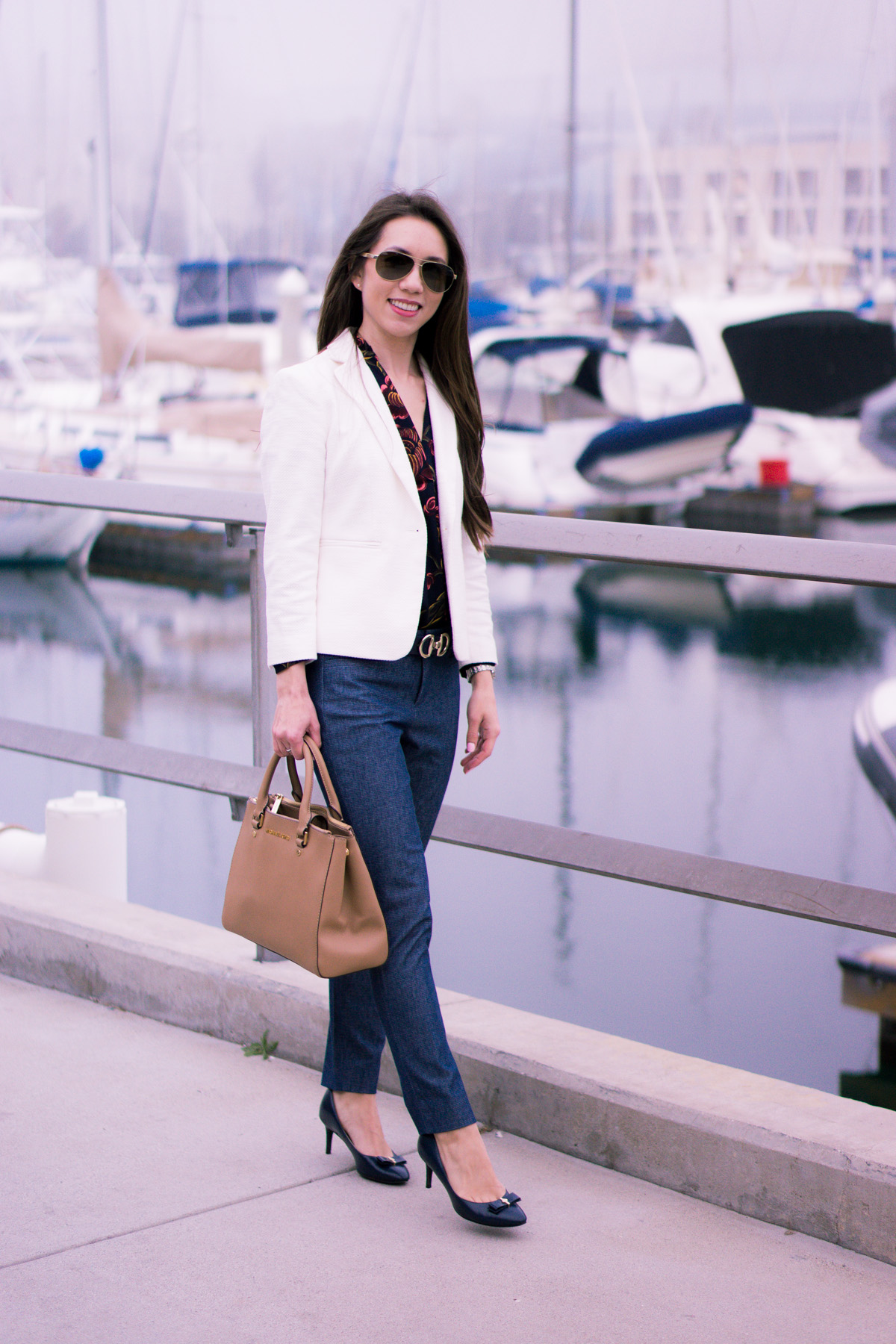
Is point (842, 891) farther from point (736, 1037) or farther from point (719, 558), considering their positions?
point (736, 1037)

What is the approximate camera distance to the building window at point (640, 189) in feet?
120

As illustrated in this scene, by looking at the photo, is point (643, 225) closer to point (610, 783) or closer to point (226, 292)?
point (226, 292)

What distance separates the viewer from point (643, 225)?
36531mm

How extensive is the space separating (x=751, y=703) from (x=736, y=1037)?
1014 centimetres

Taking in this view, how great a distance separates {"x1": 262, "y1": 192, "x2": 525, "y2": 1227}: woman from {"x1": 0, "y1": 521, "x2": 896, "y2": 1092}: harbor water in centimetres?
534

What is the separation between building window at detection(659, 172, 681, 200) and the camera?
36375 mm

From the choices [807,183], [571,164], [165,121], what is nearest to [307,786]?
[165,121]

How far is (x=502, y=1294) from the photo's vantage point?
99.3 inches

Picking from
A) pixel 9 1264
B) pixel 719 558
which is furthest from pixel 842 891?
pixel 9 1264

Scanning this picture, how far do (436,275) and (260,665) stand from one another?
1.26m

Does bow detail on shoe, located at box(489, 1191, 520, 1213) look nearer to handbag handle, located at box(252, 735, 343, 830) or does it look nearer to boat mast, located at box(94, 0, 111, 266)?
handbag handle, located at box(252, 735, 343, 830)

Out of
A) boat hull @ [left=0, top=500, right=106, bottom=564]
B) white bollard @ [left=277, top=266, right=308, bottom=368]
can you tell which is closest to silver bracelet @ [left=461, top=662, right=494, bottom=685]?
boat hull @ [left=0, top=500, right=106, bottom=564]

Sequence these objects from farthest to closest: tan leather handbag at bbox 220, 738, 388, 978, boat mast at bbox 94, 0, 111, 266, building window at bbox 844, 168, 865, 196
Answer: building window at bbox 844, 168, 865, 196 → boat mast at bbox 94, 0, 111, 266 → tan leather handbag at bbox 220, 738, 388, 978

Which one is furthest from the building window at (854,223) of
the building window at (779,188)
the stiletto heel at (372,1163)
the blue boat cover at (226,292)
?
the stiletto heel at (372,1163)
